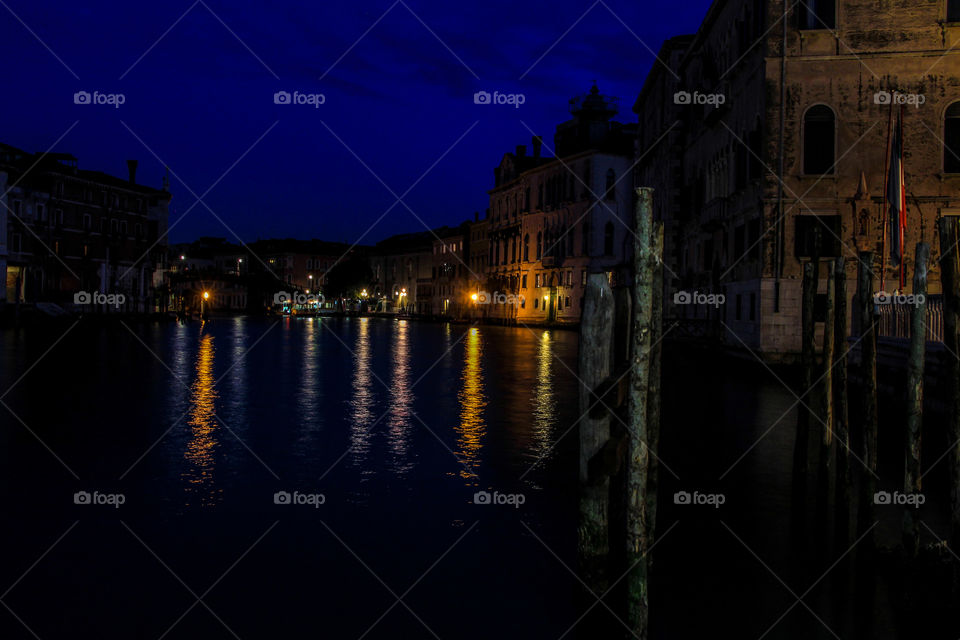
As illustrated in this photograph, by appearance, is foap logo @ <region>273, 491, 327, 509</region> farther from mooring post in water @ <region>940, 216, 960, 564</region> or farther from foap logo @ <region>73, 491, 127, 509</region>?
mooring post in water @ <region>940, 216, 960, 564</region>

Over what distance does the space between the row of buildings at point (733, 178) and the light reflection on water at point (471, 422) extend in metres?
3.80

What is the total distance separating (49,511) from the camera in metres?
7.54

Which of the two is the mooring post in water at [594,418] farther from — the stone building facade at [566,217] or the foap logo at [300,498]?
the stone building facade at [566,217]

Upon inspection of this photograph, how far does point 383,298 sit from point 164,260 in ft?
146

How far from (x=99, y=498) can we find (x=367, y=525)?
274 centimetres

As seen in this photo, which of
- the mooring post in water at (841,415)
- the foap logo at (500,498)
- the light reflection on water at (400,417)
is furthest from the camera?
the light reflection on water at (400,417)

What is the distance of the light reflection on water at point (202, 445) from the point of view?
8.38 metres

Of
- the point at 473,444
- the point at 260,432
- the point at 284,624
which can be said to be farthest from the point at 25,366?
the point at 284,624

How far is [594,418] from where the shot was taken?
5457mm

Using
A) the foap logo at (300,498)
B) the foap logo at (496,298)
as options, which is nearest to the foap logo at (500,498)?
the foap logo at (300,498)

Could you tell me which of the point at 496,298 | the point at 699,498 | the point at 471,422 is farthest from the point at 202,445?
the point at 496,298

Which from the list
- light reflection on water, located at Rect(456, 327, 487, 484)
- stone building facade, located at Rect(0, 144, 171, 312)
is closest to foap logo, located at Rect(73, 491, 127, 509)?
light reflection on water, located at Rect(456, 327, 487, 484)

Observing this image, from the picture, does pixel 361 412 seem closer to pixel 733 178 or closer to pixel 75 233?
pixel 733 178

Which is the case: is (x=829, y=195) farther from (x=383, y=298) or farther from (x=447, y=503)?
(x=383, y=298)
